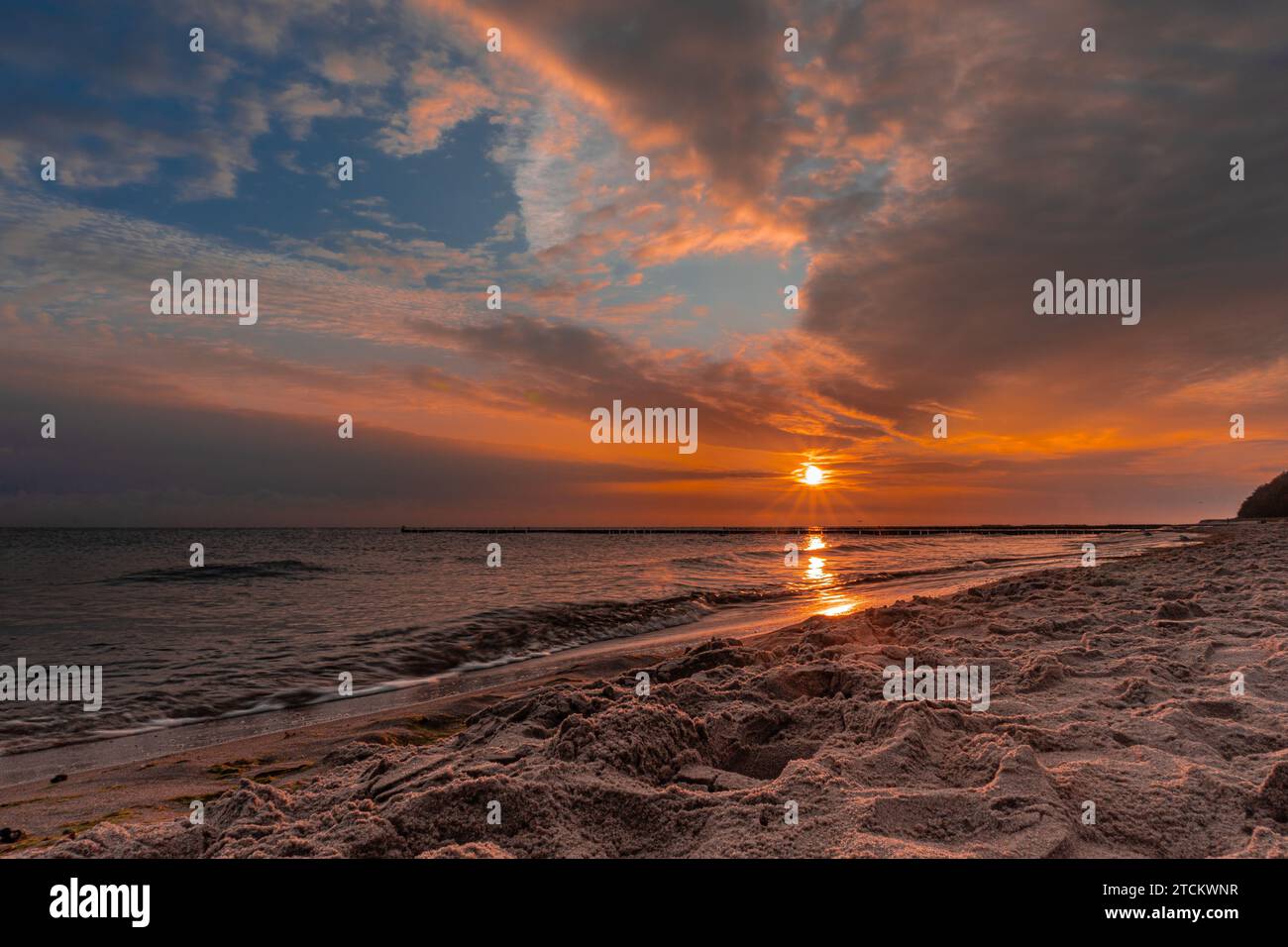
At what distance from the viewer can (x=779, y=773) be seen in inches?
164

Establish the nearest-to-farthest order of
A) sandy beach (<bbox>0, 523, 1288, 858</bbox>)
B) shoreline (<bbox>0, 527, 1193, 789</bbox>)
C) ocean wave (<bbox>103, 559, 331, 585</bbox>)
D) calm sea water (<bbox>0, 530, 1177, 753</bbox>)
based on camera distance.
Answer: sandy beach (<bbox>0, 523, 1288, 858</bbox>), shoreline (<bbox>0, 527, 1193, 789</bbox>), calm sea water (<bbox>0, 530, 1177, 753</bbox>), ocean wave (<bbox>103, 559, 331, 585</bbox>)

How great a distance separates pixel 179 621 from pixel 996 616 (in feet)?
56.6

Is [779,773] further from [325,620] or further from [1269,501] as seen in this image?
[1269,501]

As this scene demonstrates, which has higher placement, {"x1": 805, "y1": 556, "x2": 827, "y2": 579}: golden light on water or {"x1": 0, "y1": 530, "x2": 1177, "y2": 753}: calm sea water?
{"x1": 0, "y1": 530, "x2": 1177, "y2": 753}: calm sea water

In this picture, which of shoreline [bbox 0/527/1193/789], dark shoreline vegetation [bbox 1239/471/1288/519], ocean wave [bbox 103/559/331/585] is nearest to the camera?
shoreline [bbox 0/527/1193/789]

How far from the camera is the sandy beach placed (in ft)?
9.89

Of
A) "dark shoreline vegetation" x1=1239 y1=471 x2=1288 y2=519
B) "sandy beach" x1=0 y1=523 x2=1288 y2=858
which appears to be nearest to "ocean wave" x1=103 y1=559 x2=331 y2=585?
"sandy beach" x1=0 y1=523 x2=1288 y2=858

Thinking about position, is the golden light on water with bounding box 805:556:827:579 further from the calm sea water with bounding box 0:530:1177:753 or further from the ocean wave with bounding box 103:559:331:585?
the ocean wave with bounding box 103:559:331:585

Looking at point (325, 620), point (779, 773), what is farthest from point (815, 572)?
point (779, 773)

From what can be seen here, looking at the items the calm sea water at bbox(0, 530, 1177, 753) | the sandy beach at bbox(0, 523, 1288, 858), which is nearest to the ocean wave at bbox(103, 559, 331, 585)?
the calm sea water at bbox(0, 530, 1177, 753)

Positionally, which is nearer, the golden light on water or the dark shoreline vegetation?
the golden light on water

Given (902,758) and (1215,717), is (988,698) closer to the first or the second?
(1215,717)

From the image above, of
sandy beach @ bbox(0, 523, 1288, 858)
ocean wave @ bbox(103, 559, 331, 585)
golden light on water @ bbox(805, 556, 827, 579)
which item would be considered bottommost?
golden light on water @ bbox(805, 556, 827, 579)
